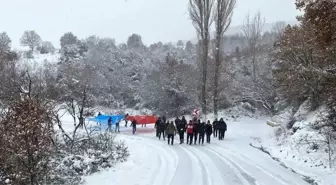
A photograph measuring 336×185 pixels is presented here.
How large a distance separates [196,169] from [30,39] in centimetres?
7154

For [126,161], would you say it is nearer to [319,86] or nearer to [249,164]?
[249,164]

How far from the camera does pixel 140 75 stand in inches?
2287

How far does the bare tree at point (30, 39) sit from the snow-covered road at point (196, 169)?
6431 centimetres

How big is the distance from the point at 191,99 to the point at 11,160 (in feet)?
115

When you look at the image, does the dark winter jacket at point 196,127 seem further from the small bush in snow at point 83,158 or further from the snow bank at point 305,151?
the small bush in snow at point 83,158

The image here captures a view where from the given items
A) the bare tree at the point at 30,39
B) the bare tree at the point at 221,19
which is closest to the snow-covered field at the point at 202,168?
the bare tree at the point at 221,19

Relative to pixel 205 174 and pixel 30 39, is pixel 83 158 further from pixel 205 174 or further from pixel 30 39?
pixel 30 39

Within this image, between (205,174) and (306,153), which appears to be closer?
(205,174)

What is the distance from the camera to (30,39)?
258 feet

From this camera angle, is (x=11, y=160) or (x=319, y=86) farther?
(x=319, y=86)

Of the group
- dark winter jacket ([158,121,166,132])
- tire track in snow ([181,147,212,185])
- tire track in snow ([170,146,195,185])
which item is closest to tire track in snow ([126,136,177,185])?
tire track in snow ([170,146,195,185])

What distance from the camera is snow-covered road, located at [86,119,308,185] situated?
1270cm

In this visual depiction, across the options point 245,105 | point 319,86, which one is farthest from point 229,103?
point 319,86

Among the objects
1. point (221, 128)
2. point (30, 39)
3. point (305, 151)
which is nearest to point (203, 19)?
point (221, 128)
